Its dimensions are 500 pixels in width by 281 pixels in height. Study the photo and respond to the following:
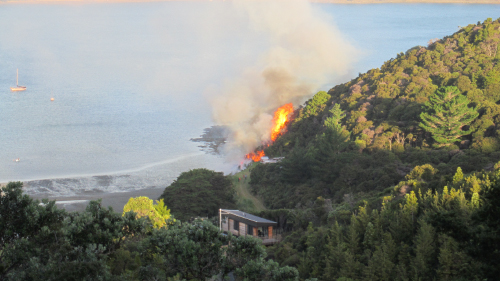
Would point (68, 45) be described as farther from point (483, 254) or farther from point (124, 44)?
point (483, 254)

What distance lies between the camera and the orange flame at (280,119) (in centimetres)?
6905

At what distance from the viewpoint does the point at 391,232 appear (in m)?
20.4

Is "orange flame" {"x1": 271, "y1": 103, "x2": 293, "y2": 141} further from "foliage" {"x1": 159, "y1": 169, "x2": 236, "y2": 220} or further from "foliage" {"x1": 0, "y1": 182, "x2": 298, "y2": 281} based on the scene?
"foliage" {"x1": 0, "y1": 182, "x2": 298, "y2": 281}

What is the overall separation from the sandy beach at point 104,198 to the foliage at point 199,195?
170 inches

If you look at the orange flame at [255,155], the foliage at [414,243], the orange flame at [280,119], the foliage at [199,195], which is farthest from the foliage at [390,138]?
the foliage at [414,243]

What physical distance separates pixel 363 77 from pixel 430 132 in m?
30.7

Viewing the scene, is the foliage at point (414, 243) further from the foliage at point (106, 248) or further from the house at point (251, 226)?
the house at point (251, 226)

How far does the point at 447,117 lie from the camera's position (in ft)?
146

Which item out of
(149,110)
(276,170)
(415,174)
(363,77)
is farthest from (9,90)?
(415,174)

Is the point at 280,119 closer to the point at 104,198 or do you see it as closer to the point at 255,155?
the point at 255,155

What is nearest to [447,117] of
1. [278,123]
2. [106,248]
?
[278,123]

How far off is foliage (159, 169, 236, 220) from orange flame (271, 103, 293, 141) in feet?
72.1

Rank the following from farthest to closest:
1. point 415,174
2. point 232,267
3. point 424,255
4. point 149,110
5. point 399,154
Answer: point 149,110, point 399,154, point 415,174, point 424,255, point 232,267

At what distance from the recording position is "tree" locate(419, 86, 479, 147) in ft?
144
